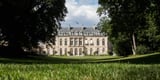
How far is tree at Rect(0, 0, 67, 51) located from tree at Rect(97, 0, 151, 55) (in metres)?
8.87

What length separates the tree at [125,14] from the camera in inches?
1823

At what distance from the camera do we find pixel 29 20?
219 ft

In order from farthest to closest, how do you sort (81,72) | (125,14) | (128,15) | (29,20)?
1. (29,20)
2. (128,15)
3. (125,14)
4. (81,72)

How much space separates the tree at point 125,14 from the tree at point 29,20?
8.87 metres

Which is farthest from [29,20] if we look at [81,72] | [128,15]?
[81,72]

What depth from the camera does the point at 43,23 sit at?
73875 mm

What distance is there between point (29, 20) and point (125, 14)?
16.9 m

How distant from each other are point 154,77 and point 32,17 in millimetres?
60446

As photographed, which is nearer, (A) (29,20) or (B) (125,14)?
(B) (125,14)

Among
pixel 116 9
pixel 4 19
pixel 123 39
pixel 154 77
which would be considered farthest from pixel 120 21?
pixel 154 77

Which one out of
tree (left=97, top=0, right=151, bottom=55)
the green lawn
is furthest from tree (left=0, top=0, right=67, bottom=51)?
the green lawn

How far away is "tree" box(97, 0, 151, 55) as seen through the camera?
152ft

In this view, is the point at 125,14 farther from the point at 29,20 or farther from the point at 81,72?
the point at 81,72

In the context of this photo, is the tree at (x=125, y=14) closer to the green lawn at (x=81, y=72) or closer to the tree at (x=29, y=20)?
the tree at (x=29, y=20)
